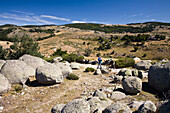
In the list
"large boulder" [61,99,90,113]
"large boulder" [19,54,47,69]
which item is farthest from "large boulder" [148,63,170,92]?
"large boulder" [19,54,47,69]

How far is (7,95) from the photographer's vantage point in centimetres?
980

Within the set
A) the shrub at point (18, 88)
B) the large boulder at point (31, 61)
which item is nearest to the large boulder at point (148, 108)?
the shrub at point (18, 88)

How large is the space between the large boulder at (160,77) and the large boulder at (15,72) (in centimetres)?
1283

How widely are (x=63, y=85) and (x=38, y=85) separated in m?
2.72

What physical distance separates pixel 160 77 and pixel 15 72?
14.0m

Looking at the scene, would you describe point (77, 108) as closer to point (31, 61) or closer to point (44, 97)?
point (44, 97)

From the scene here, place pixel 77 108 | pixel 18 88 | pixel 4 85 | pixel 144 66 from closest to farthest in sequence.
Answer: pixel 77 108
pixel 4 85
pixel 18 88
pixel 144 66

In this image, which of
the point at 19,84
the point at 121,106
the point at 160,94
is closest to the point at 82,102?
the point at 121,106

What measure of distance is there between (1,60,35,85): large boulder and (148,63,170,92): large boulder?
42.1 feet

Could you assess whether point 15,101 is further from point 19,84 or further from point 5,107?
point 19,84

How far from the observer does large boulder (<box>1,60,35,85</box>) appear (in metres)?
11.3

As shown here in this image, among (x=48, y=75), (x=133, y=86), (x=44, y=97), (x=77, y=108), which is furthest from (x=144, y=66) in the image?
(x=77, y=108)

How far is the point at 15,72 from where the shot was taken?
37.8 ft

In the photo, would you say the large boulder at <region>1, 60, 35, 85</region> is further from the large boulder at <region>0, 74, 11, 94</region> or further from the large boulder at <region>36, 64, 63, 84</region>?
the large boulder at <region>36, 64, 63, 84</region>
